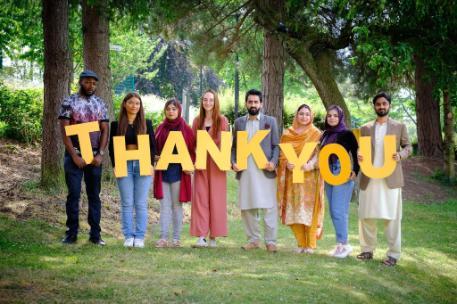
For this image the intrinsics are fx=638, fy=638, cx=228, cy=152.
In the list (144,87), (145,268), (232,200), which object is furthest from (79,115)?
(144,87)

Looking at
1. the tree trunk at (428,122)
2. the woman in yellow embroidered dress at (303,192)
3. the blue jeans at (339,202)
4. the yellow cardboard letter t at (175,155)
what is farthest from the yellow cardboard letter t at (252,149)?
the tree trunk at (428,122)

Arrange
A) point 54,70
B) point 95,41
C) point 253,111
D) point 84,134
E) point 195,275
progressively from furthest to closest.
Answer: point 95,41, point 54,70, point 253,111, point 84,134, point 195,275

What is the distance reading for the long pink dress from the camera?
7.54 m

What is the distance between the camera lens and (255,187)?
→ 7488 millimetres

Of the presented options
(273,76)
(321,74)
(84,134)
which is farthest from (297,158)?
(321,74)

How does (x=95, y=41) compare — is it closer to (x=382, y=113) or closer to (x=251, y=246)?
(x=251, y=246)

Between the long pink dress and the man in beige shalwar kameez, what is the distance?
1.63 metres

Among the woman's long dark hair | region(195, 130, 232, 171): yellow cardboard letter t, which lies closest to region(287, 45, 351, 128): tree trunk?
region(195, 130, 232, 171): yellow cardboard letter t

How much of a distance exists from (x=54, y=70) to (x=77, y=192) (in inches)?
110

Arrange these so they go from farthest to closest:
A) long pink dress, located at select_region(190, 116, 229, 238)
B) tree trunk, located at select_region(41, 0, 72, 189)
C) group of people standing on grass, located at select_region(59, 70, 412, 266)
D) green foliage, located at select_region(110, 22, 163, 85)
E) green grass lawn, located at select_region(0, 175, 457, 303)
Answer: green foliage, located at select_region(110, 22, 163, 85)
tree trunk, located at select_region(41, 0, 72, 189)
long pink dress, located at select_region(190, 116, 229, 238)
group of people standing on grass, located at select_region(59, 70, 412, 266)
green grass lawn, located at select_region(0, 175, 457, 303)

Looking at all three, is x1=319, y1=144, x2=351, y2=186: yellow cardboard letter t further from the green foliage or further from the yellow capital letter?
the green foliage

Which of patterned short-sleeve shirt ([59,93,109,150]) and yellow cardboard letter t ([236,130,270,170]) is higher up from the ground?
patterned short-sleeve shirt ([59,93,109,150])

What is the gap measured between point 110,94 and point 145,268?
601 centimetres

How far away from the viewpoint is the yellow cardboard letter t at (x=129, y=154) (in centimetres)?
716
